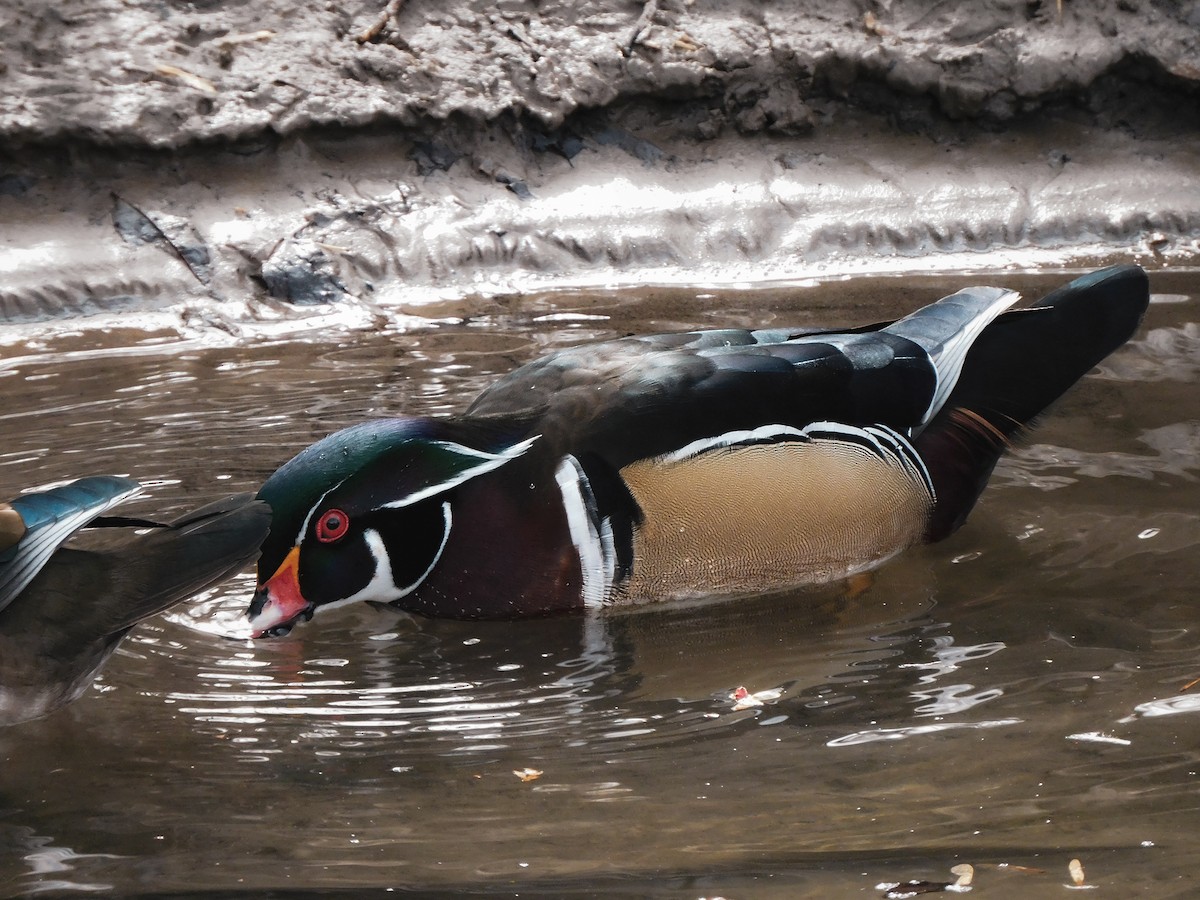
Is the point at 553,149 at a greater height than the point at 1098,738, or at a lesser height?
greater

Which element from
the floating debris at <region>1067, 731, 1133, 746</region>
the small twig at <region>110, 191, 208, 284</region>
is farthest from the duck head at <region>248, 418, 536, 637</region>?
the small twig at <region>110, 191, 208, 284</region>

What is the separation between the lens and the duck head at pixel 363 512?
3092mm

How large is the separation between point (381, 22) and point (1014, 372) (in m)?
3.61

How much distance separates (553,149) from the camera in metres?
6.45

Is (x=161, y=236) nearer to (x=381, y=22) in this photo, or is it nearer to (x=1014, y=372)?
(x=381, y=22)

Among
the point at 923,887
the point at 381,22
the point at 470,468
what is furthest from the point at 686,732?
the point at 381,22

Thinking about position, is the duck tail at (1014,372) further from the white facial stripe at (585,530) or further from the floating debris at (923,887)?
the floating debris at (923,887)

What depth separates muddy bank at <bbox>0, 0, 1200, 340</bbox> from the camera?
5742 mm

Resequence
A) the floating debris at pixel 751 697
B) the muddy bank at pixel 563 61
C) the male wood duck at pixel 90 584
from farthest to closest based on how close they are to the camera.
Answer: the muddy bank at pixel 563 61, the floating debris at pixel 751 697, the male wood duck at pixel 90 584

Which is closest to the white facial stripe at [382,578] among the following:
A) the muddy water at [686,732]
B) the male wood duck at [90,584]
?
the muddy water at [686,732]

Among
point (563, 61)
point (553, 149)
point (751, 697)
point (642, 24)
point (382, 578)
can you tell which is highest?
point (642, 24)

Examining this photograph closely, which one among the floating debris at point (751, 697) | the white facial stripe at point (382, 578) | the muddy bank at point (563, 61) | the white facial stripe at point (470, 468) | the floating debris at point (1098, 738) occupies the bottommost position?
the floating debris at point (751, 697)

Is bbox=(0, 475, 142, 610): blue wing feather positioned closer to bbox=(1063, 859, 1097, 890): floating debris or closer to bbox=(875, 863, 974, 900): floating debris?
bbox=(875, 863, 974, 900): floating debris

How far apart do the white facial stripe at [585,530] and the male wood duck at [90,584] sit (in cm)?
71
